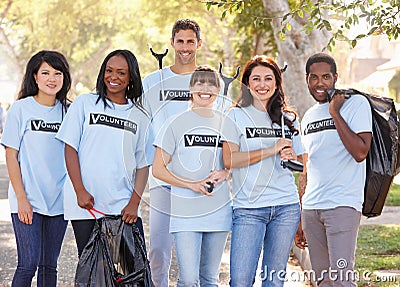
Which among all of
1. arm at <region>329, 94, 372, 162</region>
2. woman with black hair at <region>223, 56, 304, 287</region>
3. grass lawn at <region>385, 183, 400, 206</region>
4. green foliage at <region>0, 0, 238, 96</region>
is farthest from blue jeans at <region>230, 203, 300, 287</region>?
green foliage at <region>0, 0, 238, 96</region>

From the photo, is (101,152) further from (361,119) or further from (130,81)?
(361,119)

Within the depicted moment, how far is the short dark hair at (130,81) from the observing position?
5.36 meters

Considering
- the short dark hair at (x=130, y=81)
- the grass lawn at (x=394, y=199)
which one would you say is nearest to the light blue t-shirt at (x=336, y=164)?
the short dark hair at (x=130, y=81)

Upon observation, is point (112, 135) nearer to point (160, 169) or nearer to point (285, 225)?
point (160, 169)

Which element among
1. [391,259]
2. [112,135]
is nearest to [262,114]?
[112,135]

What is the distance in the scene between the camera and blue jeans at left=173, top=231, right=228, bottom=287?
5258 mm

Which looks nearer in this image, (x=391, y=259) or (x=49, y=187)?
(x=49, y=187)

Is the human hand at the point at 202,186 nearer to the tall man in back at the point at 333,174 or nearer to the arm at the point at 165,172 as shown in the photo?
the arm at the point at 165,172

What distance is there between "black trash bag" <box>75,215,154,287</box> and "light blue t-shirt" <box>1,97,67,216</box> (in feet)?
1.80

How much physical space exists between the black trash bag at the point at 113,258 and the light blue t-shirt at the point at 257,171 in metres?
0.74

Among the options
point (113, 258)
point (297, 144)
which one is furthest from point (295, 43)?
point (113, 258)

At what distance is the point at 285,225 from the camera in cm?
534

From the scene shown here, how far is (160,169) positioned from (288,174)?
876 millimetres

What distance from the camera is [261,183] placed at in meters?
5.33
